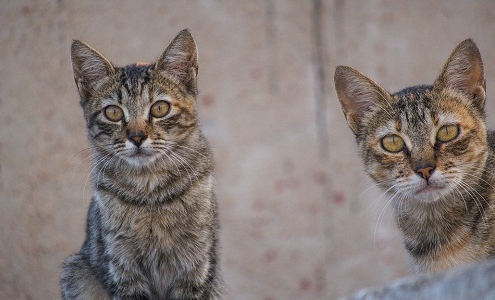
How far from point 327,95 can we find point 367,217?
124 centimetres

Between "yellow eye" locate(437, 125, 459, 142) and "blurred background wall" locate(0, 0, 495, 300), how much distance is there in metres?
2.90

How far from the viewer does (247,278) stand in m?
7.43

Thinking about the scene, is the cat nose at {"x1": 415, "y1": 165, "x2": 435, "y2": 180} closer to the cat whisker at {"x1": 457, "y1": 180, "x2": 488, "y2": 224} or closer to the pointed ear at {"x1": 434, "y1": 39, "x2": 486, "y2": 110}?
the cat whisker at {"x1": 457, "y1": 180, "x2": 488, "y2": 224}

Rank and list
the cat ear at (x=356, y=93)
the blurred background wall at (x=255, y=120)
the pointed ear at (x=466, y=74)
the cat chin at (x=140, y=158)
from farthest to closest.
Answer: the blurred background wall at (x=255, y=120) → the cat ear at (x=356, y=93) → the cat chin at (x=140, y=158) → the pointed ear at (x=466, y=74)

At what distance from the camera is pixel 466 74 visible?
4.47 m

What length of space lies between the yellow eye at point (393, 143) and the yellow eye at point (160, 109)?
1263 mm

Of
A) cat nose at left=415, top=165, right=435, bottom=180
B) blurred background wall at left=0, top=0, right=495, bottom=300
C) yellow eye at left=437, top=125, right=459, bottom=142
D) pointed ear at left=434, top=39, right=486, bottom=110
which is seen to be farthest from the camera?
blurred background wall at left=0, top=0, right=495, bottom=300

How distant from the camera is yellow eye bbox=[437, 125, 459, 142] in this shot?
4.28m

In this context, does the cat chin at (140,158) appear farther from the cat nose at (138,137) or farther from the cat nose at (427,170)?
the cat nose at (427,170)

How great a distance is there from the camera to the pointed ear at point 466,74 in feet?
14.4

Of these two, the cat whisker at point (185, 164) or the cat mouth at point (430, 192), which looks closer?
the cat mouth at point (430, 192)

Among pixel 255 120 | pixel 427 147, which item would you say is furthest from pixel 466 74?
pixel 255 120

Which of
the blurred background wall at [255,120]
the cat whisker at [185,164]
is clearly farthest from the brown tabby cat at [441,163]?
the blurred background wall at [255,120]

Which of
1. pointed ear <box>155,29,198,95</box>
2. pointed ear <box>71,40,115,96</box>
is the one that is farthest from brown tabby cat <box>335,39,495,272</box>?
pointed ear <box>71,40,115,96</box>
